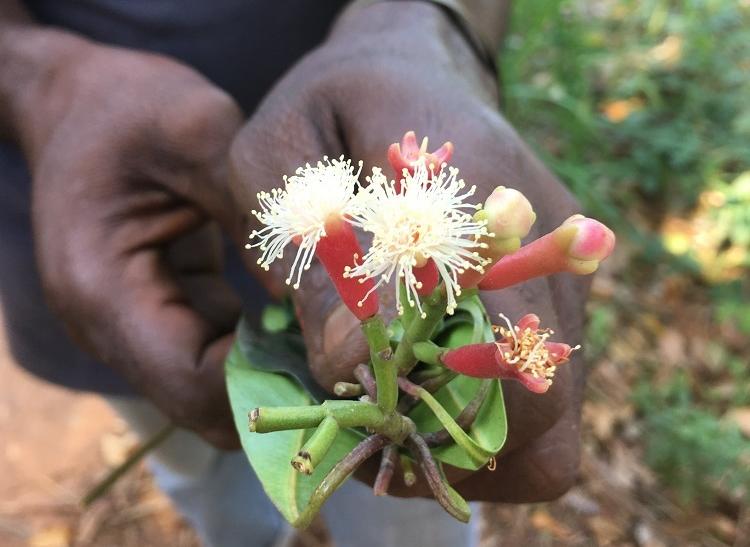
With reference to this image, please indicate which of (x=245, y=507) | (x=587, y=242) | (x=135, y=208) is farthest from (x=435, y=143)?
(x=245, y=507)

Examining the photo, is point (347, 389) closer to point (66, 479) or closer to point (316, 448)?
point (316, 448)

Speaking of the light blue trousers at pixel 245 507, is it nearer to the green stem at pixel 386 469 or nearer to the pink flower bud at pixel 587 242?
the green stem at pixel 386 469

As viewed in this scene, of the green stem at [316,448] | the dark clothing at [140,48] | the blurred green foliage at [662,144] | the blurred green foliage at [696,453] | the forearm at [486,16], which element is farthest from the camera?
the blurred green foliage at [662,144]

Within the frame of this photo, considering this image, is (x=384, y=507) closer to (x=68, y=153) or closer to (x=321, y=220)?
(x=68, y=153)

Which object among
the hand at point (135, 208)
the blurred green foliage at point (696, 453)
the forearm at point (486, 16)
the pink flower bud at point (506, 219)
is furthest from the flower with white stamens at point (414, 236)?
the blurred green foliage at point (696, 453)

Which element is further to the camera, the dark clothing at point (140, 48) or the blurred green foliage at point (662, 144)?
the blurred green foliage at point (662, 144)

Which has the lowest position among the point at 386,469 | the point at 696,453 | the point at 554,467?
the point at 696,453
